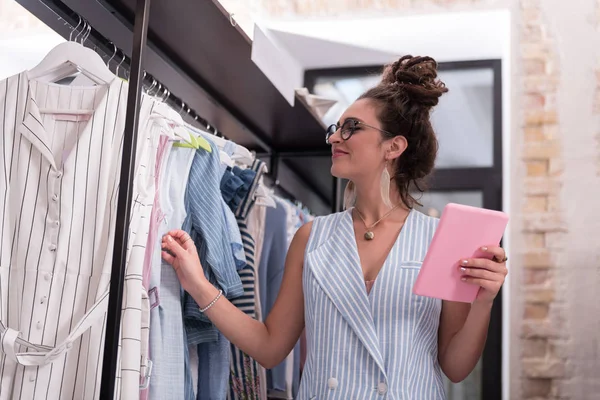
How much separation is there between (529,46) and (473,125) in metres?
0.83

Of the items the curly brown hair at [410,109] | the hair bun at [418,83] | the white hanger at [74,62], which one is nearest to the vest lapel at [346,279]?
the curly brown hair at [410,109]

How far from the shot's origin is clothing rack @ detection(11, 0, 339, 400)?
144 cm

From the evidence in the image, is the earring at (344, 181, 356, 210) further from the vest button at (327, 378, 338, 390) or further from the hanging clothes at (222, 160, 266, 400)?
the vest button at (327, 378, 338, 390)

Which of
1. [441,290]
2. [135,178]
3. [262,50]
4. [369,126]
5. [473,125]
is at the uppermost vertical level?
[473,125]

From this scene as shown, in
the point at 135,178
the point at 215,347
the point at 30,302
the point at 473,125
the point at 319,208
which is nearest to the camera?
the point at 30,302

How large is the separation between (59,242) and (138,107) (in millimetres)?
359

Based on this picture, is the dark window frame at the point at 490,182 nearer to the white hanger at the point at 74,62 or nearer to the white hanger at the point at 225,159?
the white hanger at the point at 225,159

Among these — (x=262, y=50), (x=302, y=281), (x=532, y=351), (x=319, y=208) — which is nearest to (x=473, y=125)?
(x=319, y=208)

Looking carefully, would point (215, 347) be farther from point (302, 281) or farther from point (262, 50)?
point (262, 50)

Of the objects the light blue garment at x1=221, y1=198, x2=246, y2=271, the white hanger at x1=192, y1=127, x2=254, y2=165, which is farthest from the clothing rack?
the light blue garment at x1=221, y1=198, x2=246, y2=271

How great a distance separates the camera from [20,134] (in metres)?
1.56

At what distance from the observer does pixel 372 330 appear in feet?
5.20

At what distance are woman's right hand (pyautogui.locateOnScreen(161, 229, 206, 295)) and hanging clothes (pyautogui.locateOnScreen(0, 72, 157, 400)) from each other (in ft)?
0.55

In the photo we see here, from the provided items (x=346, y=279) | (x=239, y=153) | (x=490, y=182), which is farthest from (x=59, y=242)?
(x=490, y=182)
